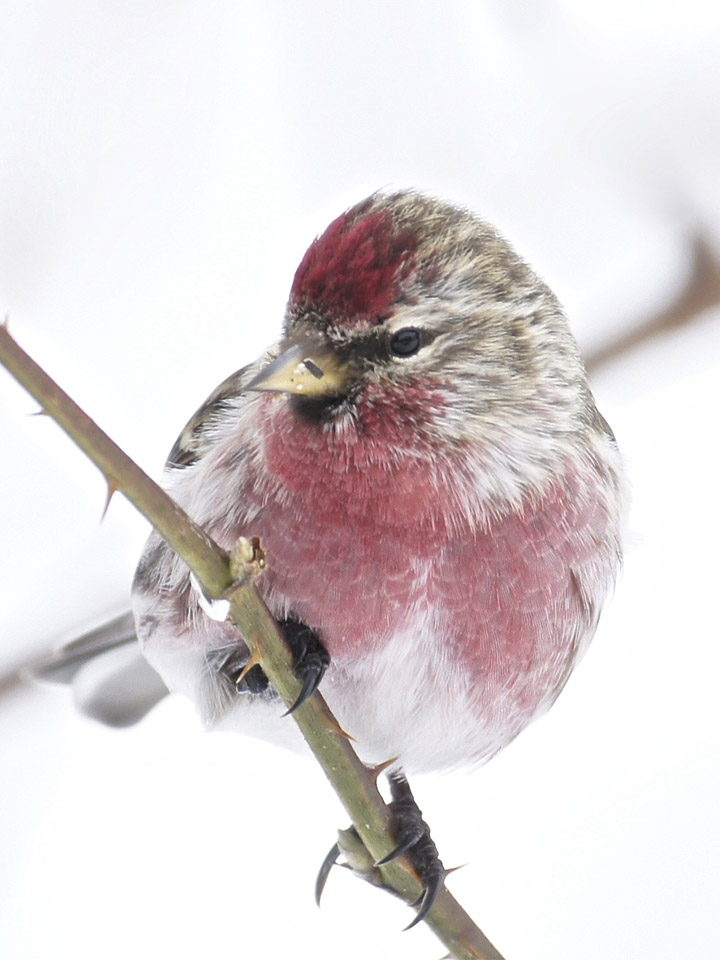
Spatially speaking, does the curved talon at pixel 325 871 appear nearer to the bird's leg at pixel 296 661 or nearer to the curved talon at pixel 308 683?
the bird's leg at pixel 296 661

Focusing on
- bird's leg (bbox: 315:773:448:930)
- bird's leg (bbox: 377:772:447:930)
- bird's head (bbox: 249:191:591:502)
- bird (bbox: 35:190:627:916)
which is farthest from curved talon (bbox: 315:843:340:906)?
bird's head (bbox: 249:191:591:502)

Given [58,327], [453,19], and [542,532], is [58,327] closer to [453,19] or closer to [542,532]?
[453,19]

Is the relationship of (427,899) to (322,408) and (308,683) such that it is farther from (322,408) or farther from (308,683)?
(322,408)

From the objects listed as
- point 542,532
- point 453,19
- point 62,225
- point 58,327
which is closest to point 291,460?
point 542,532

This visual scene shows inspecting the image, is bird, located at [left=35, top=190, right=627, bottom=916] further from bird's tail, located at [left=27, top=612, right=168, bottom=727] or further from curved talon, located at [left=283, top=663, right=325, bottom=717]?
bird's tail, located at [left=27, top=612, right=168, bottom=727]

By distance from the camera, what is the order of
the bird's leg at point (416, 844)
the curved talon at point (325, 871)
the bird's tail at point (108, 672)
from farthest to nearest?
the bird's tail at point (108, 672), the curved talon at point (325, 871), the bird's leg at point (416, 844)

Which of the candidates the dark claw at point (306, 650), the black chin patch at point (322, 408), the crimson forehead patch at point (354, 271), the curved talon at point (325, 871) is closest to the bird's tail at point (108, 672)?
the curved talon at point (325, 871)
